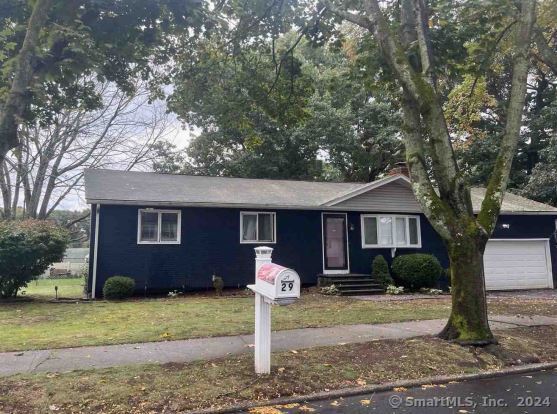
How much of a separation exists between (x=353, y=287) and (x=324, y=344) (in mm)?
8633

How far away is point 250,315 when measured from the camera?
32.5 ft

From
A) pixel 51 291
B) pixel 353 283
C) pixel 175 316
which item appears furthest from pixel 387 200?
pixel 51 291

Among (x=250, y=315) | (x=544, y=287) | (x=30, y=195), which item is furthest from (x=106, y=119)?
(x=544, y=287)

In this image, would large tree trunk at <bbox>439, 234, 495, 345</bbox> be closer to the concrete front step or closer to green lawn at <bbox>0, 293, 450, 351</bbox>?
green lawn at <bbox>0, 293, 450, 351</bbox>

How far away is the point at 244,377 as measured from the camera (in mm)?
5262

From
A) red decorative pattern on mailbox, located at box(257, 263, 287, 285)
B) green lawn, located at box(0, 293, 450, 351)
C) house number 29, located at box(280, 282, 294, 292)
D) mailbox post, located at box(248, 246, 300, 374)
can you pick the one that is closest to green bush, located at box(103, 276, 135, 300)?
green lawn, located at box(0, 293, 450, 351)

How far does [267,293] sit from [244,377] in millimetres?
1062

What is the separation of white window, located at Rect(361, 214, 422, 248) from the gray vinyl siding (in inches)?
14.5

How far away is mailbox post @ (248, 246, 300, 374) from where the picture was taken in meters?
4.96

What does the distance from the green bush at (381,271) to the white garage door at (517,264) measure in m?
4.69

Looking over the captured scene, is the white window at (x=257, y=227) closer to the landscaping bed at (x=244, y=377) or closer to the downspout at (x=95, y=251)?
the downspout at (x=95, y=251)

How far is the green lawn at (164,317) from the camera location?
7.56 metres

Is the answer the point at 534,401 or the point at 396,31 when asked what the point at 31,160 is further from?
the point at 534,401

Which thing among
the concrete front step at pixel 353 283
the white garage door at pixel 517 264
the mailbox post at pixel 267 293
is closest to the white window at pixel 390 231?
the concrete front step at pixel 353 283
